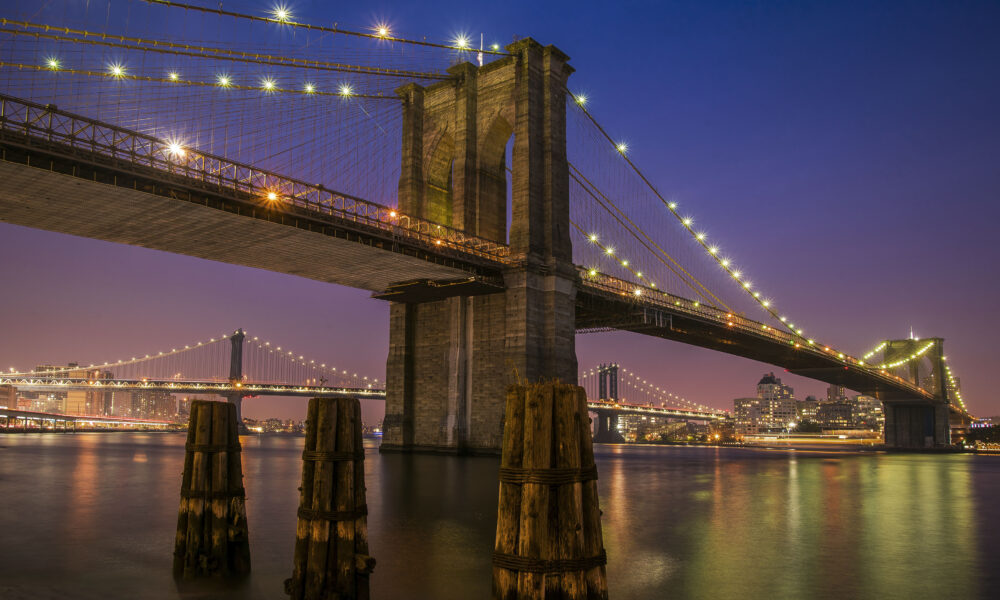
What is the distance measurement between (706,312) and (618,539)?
1980 inches

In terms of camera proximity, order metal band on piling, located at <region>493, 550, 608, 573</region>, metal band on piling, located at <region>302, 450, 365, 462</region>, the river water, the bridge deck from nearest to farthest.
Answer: metal band on piling, located at <region>493, 550, 608, 573</region>, metal band on piling, located at <region>302, 450, 365, 462</region>, the river water, the bridge deck

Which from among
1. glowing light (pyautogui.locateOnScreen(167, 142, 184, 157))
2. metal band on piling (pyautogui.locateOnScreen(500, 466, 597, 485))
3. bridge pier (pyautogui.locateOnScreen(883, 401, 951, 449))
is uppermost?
glowing light (pyautogui.locateOnScreen(167, 142, 184, 157))

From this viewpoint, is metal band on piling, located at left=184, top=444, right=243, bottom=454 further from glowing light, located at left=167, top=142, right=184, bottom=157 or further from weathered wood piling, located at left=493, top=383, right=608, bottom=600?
glowing light, located at left=167, top=142, right=184, bottom=157

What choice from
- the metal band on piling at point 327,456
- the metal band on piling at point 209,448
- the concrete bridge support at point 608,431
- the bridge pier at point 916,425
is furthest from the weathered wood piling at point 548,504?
the concrete bridge support at point 608,431

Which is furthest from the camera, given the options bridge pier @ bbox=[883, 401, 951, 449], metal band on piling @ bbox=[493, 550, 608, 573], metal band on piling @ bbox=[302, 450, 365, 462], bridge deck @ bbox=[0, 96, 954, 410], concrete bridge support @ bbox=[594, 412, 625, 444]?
concrete bridge support @ bbox=[594, 412, 625, 444]

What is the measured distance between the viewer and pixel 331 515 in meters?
8.98

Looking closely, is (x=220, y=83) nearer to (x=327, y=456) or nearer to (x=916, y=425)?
(x=327, y=456)

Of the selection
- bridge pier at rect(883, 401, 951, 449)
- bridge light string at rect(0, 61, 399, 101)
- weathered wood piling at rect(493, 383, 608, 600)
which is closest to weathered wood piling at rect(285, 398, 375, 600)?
weathered wood piling at rect(493, 383, 608, 600)

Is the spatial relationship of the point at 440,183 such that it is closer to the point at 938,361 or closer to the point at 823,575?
the point at 823,575

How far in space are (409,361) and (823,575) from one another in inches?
1530

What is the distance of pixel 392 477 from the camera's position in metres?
30.6

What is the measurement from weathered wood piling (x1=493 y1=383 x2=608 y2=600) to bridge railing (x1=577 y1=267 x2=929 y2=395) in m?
42.5

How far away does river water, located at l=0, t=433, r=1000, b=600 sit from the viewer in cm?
1139

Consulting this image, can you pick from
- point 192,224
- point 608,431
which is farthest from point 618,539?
point 608,431
